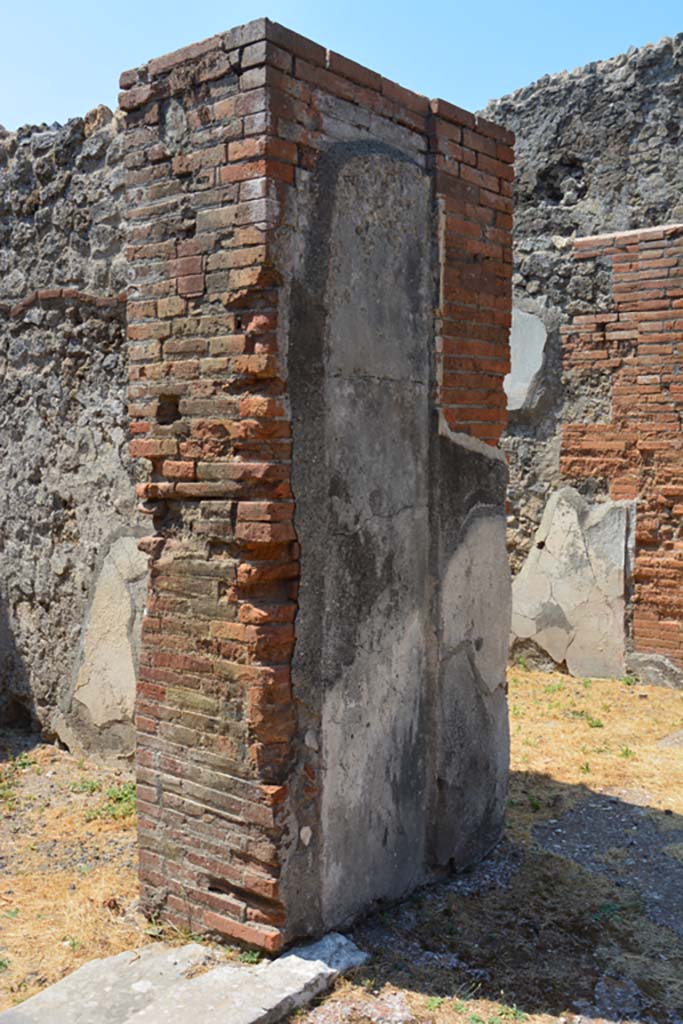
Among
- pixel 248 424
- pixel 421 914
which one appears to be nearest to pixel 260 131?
pixel 248 424

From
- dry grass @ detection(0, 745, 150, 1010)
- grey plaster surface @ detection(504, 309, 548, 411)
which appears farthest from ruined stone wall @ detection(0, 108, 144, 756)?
grey plaster surface @ detection(504, 309, 548, 411)

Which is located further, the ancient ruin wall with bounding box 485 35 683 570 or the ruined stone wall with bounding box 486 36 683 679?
the ancient ruin wall with bounding box 485 35 683 570

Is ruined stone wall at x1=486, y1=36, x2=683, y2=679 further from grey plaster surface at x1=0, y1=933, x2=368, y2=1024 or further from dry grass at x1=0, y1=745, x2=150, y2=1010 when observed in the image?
grey plaster surface at x1=0, y1=933, x2=368, y2=1024

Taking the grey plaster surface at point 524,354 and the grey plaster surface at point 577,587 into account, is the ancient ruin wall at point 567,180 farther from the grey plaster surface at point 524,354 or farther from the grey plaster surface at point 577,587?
the grey plaster surface at point 577,587

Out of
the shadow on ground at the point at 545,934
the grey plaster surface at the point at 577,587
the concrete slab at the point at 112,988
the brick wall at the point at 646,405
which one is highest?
the brick wall at the point at 646,405

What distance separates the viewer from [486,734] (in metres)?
4.15

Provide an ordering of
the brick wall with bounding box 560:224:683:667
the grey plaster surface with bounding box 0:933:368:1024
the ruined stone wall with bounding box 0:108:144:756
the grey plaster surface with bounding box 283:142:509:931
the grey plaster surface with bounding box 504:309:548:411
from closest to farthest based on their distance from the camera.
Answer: the grey plaster surface with bounding box 0:933:368:1024 → the grey plaster surface with bounding box 283:142:509:931 → the ruined stone wall with bounding box 0:108:144:756 → the brick wall with bounding box 560:224:683:667 → the grey plaster surface with bounding box 504:309:548:411

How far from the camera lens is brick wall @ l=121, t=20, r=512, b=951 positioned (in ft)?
10.2

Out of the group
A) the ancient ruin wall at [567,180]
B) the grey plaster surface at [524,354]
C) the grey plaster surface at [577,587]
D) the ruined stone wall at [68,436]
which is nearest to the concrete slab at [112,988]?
the ruined stone wall at [68,436]

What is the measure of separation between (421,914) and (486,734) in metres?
0.83

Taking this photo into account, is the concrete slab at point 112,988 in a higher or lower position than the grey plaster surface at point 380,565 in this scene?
lower

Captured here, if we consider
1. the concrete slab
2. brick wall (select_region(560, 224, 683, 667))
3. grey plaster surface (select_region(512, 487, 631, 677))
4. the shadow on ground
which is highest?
brick wall (select_region(560, 224, 683, 667))

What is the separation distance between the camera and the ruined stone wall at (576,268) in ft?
23.9

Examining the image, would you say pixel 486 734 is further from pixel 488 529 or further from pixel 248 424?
pixel 248 424
